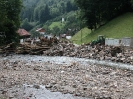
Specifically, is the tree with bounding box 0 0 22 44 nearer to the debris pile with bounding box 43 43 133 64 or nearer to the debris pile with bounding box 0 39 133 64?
the debris pile with bounding box 0 39 133 64

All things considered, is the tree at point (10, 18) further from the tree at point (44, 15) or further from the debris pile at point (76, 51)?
the tree at point (44, 15)

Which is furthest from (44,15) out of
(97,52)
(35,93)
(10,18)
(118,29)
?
(35,93)

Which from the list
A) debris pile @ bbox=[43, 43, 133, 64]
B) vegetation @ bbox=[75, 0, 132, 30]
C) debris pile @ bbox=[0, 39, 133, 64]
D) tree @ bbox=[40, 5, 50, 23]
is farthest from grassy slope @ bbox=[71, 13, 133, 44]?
tree @ bbox=[40, 5, 50, 23]

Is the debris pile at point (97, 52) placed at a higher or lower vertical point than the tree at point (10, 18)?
lower

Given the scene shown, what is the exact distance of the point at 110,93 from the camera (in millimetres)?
14688

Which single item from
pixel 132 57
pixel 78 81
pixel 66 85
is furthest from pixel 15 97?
pixel 132 57

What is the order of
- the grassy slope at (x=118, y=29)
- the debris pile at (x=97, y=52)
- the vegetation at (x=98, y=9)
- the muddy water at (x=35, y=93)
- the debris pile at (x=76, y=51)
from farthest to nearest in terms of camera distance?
the vegetation at (x=98, y=9) < the grassy slope at (x=118, y=29) < the debris pile at (x=76, y=51) < the debris pile at (x=97, y=52) < the muddy water at (x=35, y=93)

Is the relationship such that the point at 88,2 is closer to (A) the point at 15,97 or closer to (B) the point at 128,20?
(B) the point at 128,20

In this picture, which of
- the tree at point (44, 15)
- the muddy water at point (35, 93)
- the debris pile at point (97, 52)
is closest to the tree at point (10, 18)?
the debris pile at point (97, 52)

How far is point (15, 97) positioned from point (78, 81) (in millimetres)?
5462

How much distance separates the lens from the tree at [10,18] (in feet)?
160

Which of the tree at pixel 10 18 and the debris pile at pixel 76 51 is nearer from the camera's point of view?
the debris pile at pixel 76 51

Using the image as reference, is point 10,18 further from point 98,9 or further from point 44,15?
point 44,15

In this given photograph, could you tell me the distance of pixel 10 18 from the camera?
169ft
